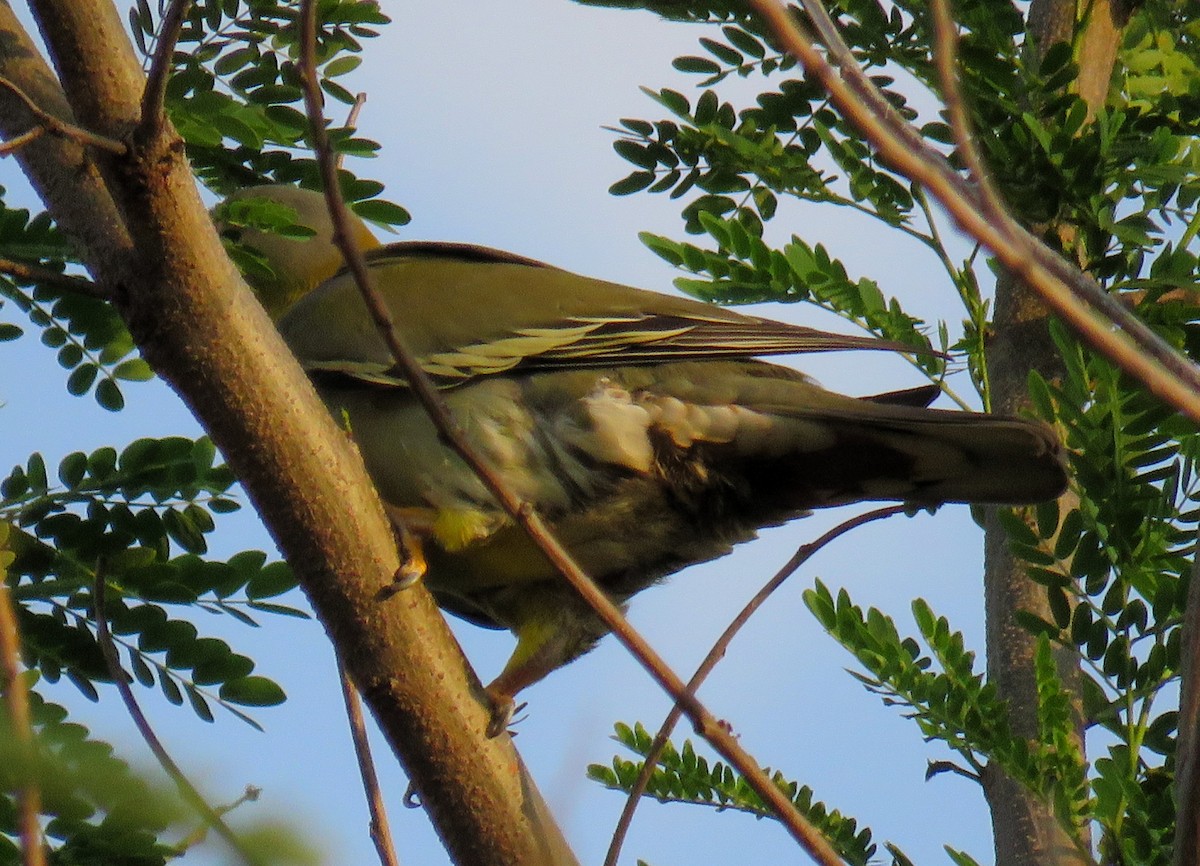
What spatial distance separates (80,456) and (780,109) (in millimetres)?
1793

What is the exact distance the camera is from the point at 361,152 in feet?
10.1

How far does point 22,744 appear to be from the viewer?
76cm

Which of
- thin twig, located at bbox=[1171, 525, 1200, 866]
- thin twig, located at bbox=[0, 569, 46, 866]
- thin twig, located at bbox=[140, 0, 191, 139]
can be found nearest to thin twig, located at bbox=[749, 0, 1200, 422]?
thin twig, located at bbox=[1171, 525, 1200, 866]

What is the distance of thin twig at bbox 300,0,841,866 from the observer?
5.54 ft

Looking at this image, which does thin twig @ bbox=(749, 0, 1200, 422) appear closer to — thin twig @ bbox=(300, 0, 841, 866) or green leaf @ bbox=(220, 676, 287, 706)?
thin twig @ bbox=(300, 0, 841, 866)

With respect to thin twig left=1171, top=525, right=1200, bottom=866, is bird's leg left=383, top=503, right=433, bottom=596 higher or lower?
higher

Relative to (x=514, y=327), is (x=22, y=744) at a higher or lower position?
lower

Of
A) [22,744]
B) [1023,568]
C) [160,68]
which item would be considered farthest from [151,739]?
[1023,568]

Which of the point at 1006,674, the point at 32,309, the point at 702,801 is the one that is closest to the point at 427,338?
the point at 32,309

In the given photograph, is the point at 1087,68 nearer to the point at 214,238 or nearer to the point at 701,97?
the point at 701,97

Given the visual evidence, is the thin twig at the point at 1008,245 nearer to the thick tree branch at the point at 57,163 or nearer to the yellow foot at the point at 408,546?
the yellow foot at the point at 408,546

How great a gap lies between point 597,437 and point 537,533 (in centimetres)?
117

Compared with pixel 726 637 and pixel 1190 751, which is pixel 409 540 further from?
pixel 1190 751

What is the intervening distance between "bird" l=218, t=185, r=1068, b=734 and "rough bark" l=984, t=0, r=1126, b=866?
285 mm
